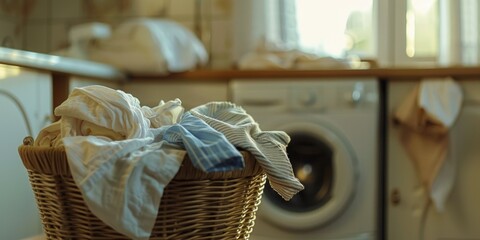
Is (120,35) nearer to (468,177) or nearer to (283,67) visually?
(283,67)

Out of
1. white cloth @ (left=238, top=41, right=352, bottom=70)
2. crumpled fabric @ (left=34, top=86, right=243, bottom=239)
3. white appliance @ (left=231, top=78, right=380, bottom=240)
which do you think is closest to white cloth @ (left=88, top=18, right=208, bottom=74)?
white cloth @ (left=238, top=41, right=352, bottom=70)

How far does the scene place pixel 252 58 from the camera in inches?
118

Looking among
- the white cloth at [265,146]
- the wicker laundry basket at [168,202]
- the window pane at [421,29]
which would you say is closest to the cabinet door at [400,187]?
the window pane at [421,29]

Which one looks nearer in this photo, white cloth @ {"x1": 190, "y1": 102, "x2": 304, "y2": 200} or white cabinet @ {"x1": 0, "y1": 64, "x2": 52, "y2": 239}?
white cloth @ {"x1": 190, "y1": 102, "x2": 304, "y2": 200}

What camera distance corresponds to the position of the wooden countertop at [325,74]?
2572 mm

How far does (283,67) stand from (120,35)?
0.71 metres

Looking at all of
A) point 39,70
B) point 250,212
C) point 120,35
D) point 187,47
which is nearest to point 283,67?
point 187,47

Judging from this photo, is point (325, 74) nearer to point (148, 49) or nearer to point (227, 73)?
point (227, 73)

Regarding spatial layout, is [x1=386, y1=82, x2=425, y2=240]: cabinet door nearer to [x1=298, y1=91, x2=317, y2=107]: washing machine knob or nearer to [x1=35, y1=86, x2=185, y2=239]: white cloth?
[x1=298, y1=91, x2=317, y2=107]: washing machine knob

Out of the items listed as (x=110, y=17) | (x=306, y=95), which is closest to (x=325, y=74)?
(x=306, y=95)

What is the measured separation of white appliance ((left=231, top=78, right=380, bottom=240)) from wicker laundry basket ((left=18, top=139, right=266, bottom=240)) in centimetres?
159

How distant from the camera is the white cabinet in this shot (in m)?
2.13

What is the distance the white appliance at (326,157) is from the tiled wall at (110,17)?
79 cm

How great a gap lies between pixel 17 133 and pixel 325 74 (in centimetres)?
113
